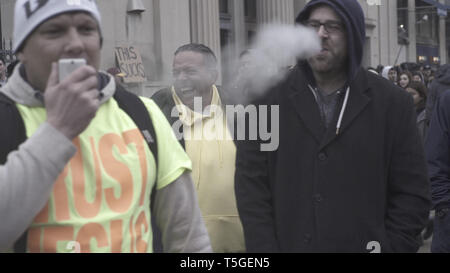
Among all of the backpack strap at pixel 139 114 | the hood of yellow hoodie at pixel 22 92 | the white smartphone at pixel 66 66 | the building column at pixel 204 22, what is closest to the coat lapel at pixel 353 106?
the backpack strap at pixel 139 114

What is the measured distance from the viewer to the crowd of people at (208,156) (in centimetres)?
154

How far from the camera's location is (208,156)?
356 centimetres

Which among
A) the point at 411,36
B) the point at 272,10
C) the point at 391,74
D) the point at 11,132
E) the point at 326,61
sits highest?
the point at 411,36

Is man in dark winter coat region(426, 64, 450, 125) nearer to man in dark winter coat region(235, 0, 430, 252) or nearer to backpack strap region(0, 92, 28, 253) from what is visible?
man in dark winter coat region(235, 0, 430, 252)

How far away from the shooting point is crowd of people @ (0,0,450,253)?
5.04ft

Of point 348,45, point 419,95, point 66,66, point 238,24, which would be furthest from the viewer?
point 238,24

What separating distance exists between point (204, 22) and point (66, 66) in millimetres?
10777

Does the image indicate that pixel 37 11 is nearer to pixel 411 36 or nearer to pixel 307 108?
pixel 307 108

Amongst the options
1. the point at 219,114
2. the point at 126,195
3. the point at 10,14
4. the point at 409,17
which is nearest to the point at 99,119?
the point at 126,195

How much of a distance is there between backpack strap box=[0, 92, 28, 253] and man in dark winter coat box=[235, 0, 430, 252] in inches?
47.1

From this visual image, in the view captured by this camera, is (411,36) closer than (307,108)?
No

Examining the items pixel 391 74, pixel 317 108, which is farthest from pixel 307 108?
pixel 391 74

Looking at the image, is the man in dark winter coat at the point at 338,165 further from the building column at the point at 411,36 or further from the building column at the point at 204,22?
the building column at the point at 411,36
